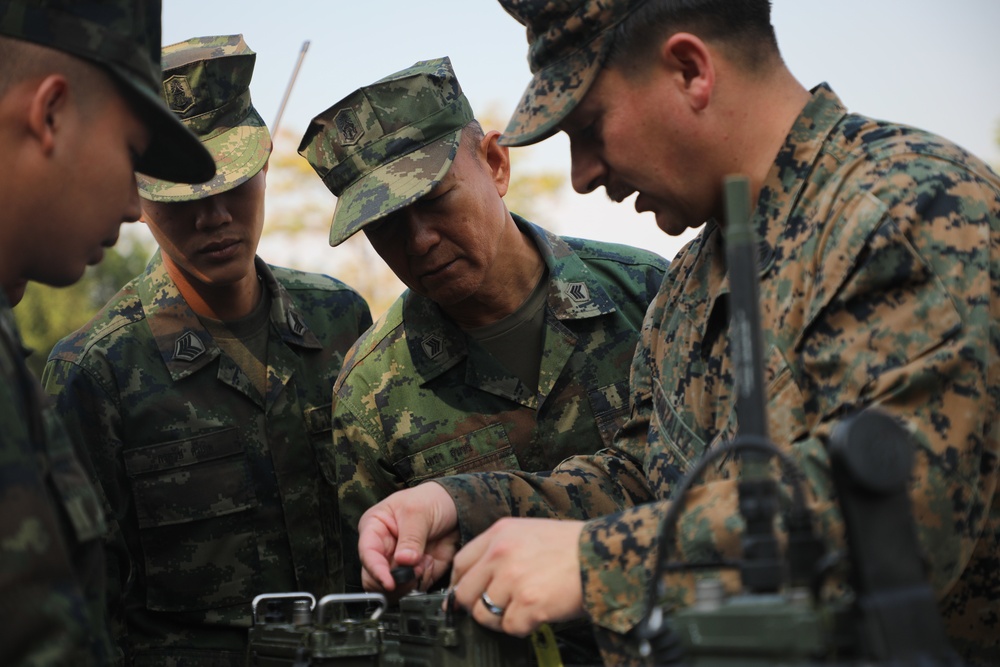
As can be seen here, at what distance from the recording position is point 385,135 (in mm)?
5086

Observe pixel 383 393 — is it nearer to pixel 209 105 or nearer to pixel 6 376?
pixel 209 105

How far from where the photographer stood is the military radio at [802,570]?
6.23 ft

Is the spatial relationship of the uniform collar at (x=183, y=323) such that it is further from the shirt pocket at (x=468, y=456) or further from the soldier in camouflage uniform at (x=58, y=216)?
the soldier in camouflage uniform at (x=58, y=216)

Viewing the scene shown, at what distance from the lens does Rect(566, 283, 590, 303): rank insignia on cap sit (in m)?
5.29

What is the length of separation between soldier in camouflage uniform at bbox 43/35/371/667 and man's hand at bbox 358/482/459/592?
1.97 meters

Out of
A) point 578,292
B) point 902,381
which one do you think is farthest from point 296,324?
point 902,381

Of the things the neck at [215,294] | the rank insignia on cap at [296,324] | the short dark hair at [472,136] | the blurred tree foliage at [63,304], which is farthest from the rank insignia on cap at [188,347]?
the blurred tree foliage at [63,304]

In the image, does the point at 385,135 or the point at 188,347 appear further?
the point at 188,347

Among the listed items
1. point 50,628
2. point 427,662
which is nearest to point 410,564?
point 427,662

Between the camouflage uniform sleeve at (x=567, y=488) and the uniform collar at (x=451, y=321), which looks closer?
the camouflage uniform sleeve at (x=567, y=488)

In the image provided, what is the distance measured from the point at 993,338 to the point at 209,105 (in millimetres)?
4213

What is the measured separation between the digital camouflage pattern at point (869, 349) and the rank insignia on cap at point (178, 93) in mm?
3345

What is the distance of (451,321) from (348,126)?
3.37ft

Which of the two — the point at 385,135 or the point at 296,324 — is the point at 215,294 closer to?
the point at 296,324
